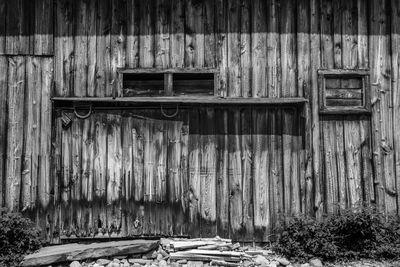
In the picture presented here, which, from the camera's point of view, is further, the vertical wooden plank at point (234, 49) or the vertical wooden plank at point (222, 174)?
the vertical wooden plank at point (234, 49)

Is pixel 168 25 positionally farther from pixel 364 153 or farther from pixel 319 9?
A: pixel 364 153

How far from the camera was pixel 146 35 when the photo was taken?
8.30 meters

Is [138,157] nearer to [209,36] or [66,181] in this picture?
[66,181]

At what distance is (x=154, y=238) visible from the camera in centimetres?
809

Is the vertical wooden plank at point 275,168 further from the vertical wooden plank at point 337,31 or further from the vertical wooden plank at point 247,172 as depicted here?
the vertical wooden plank at point 337,31

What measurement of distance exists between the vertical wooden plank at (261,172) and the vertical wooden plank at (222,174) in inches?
19.6

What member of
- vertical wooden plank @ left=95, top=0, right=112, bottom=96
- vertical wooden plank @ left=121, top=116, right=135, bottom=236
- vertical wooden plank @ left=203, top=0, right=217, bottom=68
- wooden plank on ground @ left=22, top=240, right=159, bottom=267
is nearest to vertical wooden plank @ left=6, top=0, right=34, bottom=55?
vertical wooden plank @ left=95, top=0, right=112, bottom=96

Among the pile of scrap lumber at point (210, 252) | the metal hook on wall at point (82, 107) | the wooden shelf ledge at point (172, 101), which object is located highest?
the wooden shelf ledge at point (172, 101)

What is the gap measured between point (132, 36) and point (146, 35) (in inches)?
9.9

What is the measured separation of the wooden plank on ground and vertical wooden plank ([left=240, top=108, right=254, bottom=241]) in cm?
162

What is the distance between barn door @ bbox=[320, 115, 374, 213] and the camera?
820 centimetres

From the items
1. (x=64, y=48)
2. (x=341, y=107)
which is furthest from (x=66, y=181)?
(x=341, y=107)

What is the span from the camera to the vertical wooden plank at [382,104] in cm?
826

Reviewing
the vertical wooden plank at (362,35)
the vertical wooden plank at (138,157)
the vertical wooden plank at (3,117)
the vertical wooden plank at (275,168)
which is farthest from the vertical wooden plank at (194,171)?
the vertical wooden plank at (3,117)
